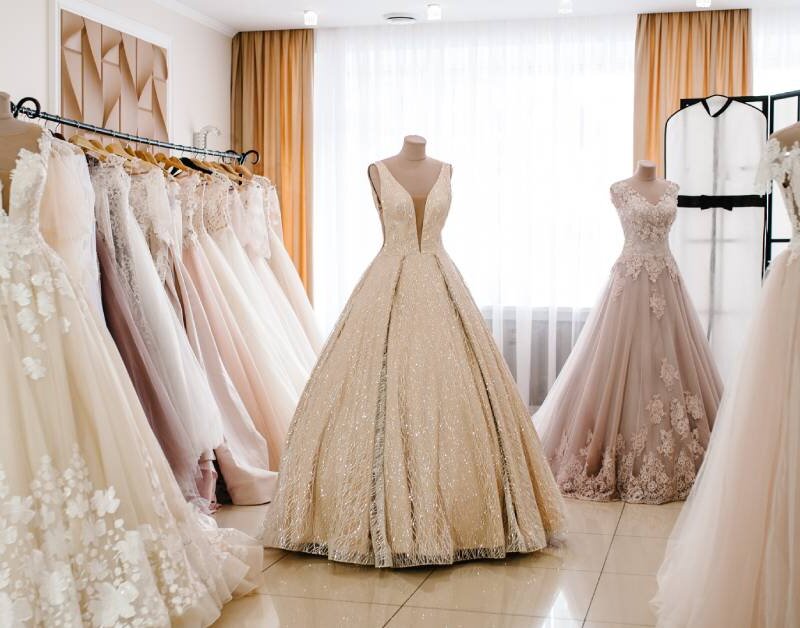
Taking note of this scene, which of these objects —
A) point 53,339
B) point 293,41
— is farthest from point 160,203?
point 293,41

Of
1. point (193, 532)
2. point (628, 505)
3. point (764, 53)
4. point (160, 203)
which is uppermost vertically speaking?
point (764, 53)

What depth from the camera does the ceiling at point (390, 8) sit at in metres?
6.43

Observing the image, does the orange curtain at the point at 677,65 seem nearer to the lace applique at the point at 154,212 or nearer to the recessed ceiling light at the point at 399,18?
the recessed ceiling light at the point at 399,18

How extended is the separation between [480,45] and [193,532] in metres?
4.86

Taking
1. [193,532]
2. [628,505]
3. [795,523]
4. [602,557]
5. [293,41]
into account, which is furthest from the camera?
[293,41]

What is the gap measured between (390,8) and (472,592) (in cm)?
437

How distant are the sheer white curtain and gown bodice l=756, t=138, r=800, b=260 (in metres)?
4.19

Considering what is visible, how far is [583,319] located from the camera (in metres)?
6.97

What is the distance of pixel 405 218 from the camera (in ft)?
12.5

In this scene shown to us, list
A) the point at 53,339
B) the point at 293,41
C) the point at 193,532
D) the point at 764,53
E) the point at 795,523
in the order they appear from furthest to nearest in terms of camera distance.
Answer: the point at 293,41 < the point at 764,53 < the point at 193,532 < the point at 53,339 < the point at 795,523

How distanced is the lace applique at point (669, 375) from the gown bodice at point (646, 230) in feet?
1.37

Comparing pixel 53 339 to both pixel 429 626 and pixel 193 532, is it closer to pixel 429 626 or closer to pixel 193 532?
pixel 193 532

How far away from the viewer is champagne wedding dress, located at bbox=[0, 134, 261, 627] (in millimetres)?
2594

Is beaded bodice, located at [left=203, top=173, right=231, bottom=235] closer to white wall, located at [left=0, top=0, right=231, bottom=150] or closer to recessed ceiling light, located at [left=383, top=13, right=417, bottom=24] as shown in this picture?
white wall, located at [left=0, top=0, right=231, bottom=150]
